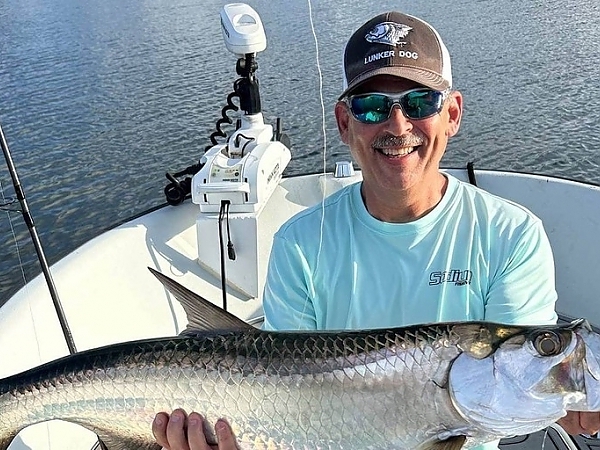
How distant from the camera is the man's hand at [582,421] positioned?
1.71 metres

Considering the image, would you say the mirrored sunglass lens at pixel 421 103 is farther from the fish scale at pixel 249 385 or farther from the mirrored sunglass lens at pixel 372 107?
the fish scale at pixel 249 385

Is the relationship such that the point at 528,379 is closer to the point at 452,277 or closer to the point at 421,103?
the point at 452,277

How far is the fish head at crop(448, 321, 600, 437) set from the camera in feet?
5.18

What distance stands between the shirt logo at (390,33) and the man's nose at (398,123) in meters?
0.23

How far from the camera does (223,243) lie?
4543 millimetres

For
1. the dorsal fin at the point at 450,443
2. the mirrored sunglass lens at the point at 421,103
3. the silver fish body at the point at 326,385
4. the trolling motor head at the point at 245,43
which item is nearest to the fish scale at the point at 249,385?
the silver fish body at the point at 326,385

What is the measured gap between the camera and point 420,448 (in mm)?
1753

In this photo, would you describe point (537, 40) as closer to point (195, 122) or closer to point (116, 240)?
point (195, 122)

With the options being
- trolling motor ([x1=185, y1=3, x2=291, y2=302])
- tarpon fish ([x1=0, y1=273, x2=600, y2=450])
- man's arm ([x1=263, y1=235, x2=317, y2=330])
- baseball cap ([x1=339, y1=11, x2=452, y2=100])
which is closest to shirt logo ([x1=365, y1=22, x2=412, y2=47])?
baseball cap ([x1=339, y1=11, x2=452, y2=100])

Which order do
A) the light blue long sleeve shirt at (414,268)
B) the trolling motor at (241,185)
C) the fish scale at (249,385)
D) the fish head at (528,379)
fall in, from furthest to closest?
the trolling motor at (241,185) → the light blue long sleeve shirt at (414,268) → the fish scale at (249,385) → the fish head at (528,379)

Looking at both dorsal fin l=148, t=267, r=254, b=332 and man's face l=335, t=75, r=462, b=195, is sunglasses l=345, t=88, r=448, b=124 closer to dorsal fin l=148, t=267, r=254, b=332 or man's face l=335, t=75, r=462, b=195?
man's face l=335, t=75, r=462, b=195

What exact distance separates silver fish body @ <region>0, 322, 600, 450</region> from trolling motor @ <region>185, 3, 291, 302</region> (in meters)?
2.22

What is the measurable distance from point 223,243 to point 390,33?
260 cm

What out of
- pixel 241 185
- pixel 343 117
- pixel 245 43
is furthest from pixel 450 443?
pixel 245 43
